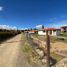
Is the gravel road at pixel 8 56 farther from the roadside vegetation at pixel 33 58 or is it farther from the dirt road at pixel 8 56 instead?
the roadside vegetation at pixel 33 58

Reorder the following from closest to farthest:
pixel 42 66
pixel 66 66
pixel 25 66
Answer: pixel 66 66 < pixel 42 66 < pixel 25 66

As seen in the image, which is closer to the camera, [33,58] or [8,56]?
[33,58]

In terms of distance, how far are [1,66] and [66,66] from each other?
3412 mm

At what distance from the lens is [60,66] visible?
5859 mm

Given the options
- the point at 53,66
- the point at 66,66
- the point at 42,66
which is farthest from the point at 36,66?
the point at 66,66

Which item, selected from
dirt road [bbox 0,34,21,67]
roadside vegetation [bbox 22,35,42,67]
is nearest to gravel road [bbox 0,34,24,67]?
dirt road [bbox 0,34,21,67]

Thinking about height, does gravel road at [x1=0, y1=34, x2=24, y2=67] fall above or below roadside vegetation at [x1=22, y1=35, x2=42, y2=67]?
below

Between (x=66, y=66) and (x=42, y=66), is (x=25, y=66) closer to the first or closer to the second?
(x=42, y=66)

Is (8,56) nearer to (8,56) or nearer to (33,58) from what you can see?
(8,56)

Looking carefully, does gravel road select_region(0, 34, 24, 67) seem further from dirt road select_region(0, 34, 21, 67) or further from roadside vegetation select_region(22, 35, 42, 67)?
roadside vegetation select_region(22, 35, 42, 67)

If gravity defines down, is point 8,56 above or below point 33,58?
below

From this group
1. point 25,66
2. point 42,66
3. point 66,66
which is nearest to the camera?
point 66,66

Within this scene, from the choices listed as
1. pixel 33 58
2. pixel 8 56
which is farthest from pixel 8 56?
pixel 33 58

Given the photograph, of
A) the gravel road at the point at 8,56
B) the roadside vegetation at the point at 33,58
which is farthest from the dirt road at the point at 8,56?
the roadside vegetation at the point at 33,58
